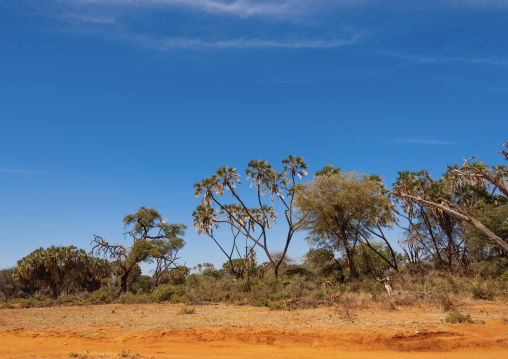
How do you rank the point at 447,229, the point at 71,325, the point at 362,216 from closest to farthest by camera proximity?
the point at 71,325, the point at 362,216, the point at 447,229

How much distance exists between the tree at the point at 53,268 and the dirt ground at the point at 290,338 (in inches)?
1139

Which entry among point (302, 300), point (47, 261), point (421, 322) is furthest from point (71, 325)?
point (47, 261)

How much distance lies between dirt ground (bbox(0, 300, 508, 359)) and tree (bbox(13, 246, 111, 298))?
2893 cm

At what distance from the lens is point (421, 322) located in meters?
11.8

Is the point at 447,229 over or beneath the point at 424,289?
over

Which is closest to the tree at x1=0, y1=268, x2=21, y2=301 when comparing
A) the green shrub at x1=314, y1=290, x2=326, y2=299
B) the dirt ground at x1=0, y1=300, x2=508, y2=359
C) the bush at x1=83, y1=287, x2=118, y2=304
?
the bush at x1=83, y1=287, x2=118, y2=304

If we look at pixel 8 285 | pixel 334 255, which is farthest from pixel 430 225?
pixel 8 285

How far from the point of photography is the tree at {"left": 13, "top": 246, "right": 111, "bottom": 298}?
4034 cm

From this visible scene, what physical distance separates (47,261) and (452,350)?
42602mm

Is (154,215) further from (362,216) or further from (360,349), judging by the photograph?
(360,349)

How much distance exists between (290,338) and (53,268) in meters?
39.4

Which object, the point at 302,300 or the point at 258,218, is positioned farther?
the point at 258,218

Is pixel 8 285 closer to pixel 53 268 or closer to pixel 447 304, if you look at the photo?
pixel 53 268

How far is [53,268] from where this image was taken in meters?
41.1
